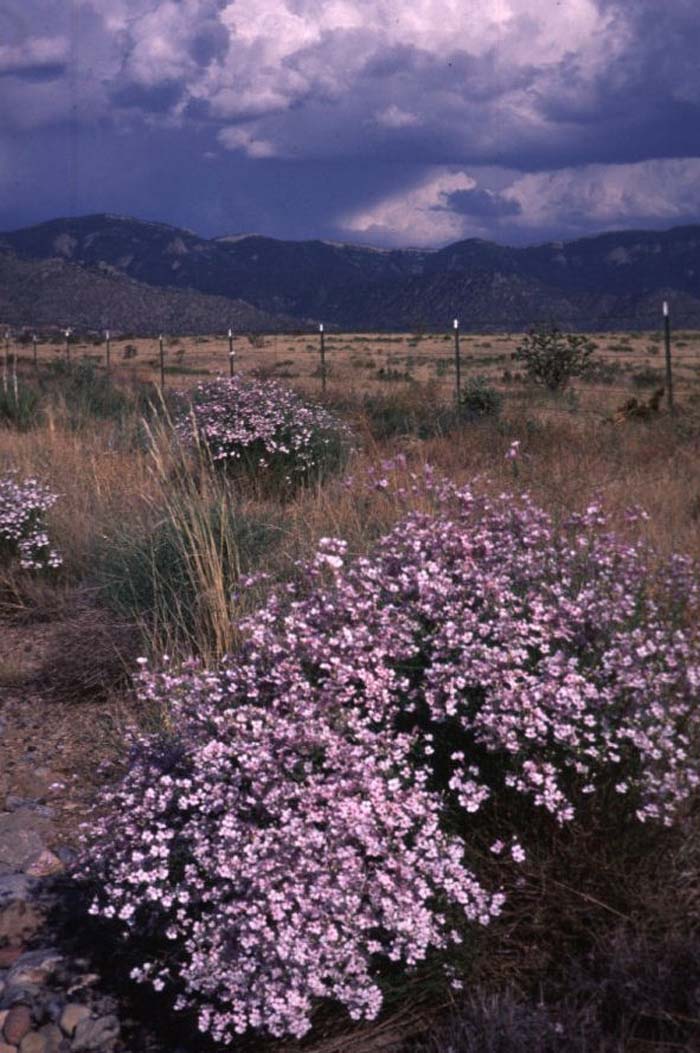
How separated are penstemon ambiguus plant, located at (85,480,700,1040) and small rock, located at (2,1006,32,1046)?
42cm

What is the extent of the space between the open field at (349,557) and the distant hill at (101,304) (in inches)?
2715

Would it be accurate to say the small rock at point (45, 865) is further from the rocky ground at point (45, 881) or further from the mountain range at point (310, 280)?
the mountain range at point (310, 280)

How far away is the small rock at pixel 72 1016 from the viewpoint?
144 inches

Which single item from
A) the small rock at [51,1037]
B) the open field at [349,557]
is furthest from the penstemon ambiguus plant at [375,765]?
the small rock at [51,1037]

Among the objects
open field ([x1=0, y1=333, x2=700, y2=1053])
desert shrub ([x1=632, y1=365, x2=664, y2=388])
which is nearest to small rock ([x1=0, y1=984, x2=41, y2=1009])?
open field ([x1=0, y1=333, x2=700, y2=1053])

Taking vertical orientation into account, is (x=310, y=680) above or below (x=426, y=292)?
below

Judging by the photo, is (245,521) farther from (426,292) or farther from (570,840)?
(426,292)

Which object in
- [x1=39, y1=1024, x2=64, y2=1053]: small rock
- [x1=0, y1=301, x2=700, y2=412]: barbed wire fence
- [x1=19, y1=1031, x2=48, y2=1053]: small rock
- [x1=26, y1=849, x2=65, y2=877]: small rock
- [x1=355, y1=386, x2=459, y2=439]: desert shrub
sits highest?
[x1=0, y1=301, x2=700, y2=412]: barbed wire fence

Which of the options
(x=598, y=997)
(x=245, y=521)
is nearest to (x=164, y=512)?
(x=245, y=521)

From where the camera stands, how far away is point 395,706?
148 inches

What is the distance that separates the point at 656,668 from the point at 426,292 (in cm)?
11517

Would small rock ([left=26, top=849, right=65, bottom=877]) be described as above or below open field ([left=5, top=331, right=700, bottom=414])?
below

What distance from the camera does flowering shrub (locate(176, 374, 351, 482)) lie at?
33.6ft

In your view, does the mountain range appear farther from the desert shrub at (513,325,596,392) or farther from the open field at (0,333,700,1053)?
the open field at (0,333,700,1053)
